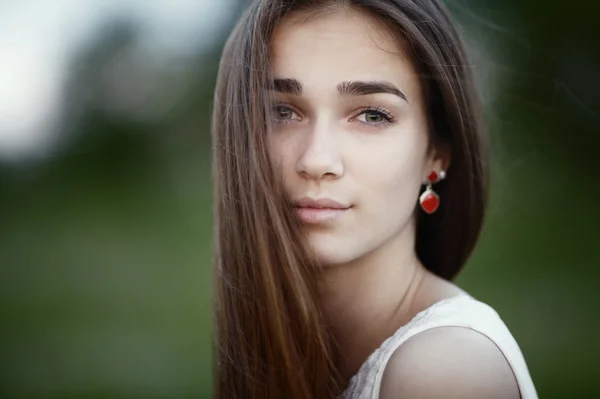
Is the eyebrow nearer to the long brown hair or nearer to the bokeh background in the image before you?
the long brown hair

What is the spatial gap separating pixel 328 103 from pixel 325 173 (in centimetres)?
17

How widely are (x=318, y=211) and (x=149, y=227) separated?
540cm

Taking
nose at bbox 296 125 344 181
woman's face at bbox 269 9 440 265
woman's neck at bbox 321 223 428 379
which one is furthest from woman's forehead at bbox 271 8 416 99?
woman's neck at bbox 321 223 428 379

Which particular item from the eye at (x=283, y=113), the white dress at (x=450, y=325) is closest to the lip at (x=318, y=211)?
the eye at (x=283, y=113)

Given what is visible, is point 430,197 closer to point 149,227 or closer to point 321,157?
point 321,157

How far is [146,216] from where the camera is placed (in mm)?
6621

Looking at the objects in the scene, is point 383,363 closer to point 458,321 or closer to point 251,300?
point 458,321

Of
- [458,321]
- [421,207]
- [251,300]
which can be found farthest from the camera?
[421,207]

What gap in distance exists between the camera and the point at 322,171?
4.58 feet

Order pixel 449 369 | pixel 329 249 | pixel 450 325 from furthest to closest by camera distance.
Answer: pixel 329 249
pixel 450 325
pixel 449 369

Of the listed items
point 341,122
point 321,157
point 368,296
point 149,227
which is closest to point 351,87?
point 341,122

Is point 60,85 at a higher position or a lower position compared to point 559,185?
higher

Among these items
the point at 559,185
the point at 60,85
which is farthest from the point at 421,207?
the point at 60,85

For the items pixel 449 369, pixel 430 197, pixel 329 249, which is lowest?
pixel 449 369
